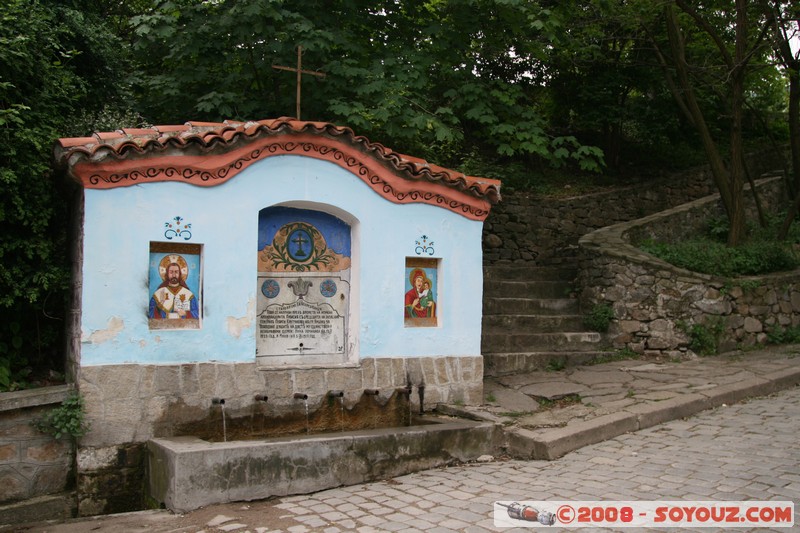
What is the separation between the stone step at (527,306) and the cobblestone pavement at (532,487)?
3.70m

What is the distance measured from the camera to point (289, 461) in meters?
4.86

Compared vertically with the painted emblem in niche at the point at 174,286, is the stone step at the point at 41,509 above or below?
below

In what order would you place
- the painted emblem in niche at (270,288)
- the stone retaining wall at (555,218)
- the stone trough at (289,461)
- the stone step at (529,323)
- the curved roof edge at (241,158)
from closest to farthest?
the stone trough at (289,461) < the curved roof edge at (241,158) < the painted emblem in niche at (270,288) < the stone step at (529,323) < the stone retaining wall at (555,218)

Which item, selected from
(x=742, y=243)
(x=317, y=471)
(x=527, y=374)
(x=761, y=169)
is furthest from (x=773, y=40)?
(x=317, y=471)

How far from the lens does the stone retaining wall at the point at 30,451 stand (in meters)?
5.07

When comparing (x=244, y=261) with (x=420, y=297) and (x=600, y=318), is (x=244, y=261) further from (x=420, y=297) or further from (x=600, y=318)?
(x=600, y=318)

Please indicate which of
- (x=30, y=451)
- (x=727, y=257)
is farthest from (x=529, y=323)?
(x=30, y=451)

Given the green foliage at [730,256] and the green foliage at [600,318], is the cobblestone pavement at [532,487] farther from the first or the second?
the green foliage at [730,256]

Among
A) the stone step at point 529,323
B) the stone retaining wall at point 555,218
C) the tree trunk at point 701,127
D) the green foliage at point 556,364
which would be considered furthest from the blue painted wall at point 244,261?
the tree trunk at point 701,127

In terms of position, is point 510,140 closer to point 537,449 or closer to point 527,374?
point 527,374

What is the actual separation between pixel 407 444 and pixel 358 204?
2334 millimetres

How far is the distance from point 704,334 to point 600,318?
142 centimetres

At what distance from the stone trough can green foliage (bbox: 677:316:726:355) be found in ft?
16.0

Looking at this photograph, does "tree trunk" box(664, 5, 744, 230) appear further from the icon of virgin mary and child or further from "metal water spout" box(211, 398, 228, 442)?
"metal water spout" box(211, 398, 228, 442)
